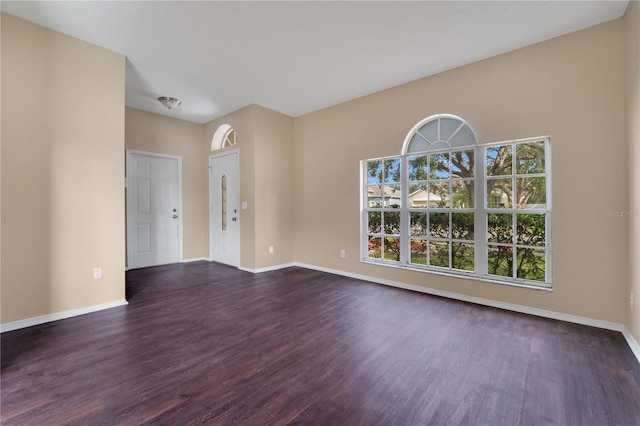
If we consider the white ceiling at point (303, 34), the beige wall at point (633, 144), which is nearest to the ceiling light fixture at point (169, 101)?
the white ceiling at point (303, 34)

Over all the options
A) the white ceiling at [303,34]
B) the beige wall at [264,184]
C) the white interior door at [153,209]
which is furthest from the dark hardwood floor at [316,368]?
the white ceiling at [303,34]

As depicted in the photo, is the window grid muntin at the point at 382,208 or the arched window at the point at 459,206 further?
the window grid muntin at the point at 382,208

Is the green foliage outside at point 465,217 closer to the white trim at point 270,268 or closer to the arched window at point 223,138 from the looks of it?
the white trim at point 270,268

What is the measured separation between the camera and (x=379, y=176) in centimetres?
426

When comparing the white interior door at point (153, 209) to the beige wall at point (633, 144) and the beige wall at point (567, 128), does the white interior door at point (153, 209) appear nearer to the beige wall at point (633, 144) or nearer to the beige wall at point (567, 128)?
the beige wall at point (567, 128)

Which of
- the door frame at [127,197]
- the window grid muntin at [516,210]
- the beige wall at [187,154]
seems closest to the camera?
the window grid muntin at [516,210]

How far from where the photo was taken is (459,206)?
352 centimetres

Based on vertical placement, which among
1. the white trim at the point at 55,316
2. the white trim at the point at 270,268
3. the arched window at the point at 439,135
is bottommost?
the white trim at the point at 55,316

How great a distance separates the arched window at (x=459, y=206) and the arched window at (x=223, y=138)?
2.79 meters

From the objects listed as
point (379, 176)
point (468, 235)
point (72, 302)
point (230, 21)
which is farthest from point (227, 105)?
point (468, 235)

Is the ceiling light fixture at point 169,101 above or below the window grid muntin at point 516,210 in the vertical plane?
above

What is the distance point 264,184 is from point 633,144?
4.35 m

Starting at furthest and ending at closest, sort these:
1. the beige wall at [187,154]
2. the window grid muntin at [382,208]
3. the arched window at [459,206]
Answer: the beige wall at [187,154]
the window grid muntin at [382,208]
the arched window at [459,206]

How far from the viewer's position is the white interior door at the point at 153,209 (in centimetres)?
492
